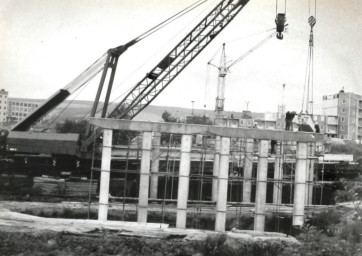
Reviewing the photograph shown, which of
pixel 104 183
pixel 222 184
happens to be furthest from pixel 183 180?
pixel 104 183

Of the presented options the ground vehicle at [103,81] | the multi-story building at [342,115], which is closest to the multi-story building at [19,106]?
the ground vehicle at [103,81]

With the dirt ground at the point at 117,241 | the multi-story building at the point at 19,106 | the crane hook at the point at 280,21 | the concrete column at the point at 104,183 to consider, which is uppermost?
the crane hook at the point at 280,21

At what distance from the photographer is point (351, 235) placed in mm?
15547

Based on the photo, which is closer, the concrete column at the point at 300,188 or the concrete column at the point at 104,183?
the concrete column at the point at 104,183

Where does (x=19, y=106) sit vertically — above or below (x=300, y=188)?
above

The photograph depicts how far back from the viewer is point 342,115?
205ft

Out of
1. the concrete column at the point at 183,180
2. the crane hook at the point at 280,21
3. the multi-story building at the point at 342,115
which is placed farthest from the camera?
the multi-story building at the point at 342,115

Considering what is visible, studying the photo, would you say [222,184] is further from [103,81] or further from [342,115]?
[342,115]

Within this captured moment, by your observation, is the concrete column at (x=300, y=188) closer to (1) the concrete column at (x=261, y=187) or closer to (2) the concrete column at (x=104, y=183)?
(1) the concrete column at (x=261, y=187)

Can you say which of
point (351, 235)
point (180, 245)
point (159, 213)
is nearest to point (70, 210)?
point (159, 213)

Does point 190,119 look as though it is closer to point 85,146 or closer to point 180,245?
point 85,146

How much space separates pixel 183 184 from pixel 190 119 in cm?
4697

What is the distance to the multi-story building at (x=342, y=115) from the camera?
174 feet

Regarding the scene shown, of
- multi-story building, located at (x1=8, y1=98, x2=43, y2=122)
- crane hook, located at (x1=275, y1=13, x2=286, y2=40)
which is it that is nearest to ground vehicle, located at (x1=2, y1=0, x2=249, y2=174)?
crane hook, located at (x1=275, y1=13, x2=286, y2=40)
